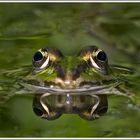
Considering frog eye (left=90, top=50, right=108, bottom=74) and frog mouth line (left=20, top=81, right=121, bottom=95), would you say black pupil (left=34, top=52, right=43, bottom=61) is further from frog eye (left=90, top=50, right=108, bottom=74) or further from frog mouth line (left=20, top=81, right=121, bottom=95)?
frog eye (left=90, top=50, right=108, bottom=74)

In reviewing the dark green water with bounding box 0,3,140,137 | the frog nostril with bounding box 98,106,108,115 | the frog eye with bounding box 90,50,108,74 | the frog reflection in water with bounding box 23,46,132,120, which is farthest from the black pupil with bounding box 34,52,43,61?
the frog nostril with bounding box 98,106,108,115

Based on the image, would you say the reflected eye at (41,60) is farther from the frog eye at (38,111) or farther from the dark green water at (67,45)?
the frog eye at (38,111)

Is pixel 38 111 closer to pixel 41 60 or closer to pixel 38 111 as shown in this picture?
pixel 38 111

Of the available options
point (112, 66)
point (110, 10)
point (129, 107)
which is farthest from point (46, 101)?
point (110, 10)

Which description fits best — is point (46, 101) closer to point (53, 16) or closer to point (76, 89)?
point (76, 89)

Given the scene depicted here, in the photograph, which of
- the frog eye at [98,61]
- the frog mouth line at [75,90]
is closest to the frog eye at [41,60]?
the frog mouth line at [75,90]
